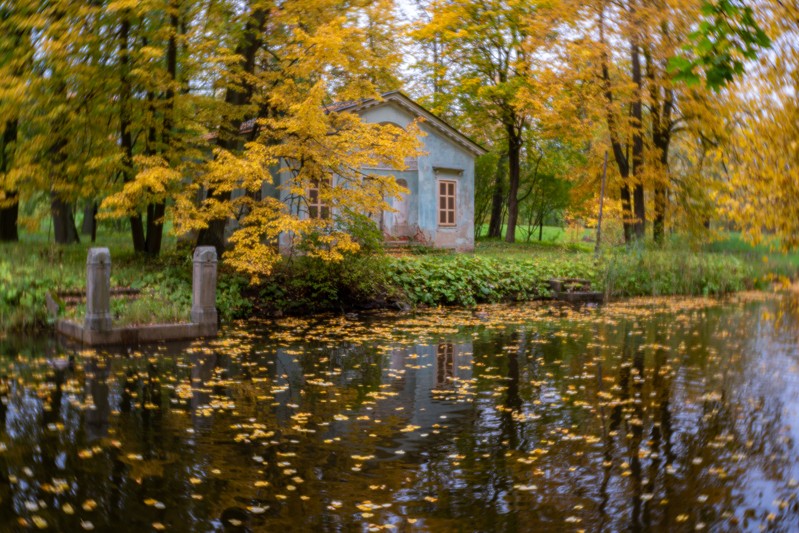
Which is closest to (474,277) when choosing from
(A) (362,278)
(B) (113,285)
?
(A) (362,278)

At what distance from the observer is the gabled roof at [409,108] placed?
2647 centimetres

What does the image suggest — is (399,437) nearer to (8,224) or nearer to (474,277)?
(474,277)

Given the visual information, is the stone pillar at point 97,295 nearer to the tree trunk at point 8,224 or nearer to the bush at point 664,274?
the tree trunk at point 8,224

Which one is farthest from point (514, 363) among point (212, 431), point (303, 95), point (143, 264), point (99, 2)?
point (99, 2)

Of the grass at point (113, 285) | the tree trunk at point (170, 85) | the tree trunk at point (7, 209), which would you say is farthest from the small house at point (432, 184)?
the tree trunk at point (7, 209)

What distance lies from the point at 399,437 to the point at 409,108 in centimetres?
2346

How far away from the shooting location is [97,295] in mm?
11984

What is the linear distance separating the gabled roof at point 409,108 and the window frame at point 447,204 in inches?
68.0

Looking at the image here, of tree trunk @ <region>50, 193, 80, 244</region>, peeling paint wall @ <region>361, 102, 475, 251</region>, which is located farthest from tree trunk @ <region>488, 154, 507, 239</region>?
tree trunk @ <region>50, 193, 80, 244</region>

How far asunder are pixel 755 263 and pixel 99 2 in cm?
2189

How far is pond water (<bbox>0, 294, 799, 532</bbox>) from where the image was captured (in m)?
5.16

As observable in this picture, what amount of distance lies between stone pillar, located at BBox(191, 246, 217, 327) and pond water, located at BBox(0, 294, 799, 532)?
3.37ft

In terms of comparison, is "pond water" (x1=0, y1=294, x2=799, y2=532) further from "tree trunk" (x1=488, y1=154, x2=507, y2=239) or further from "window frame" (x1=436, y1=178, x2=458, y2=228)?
"tree trunk" (x1=488, y1=154, x2=507, y2=239)

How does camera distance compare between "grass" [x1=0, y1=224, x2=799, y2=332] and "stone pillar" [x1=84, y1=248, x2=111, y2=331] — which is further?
"grass" [x1=0, y1=224, x2=799, y2=332]
